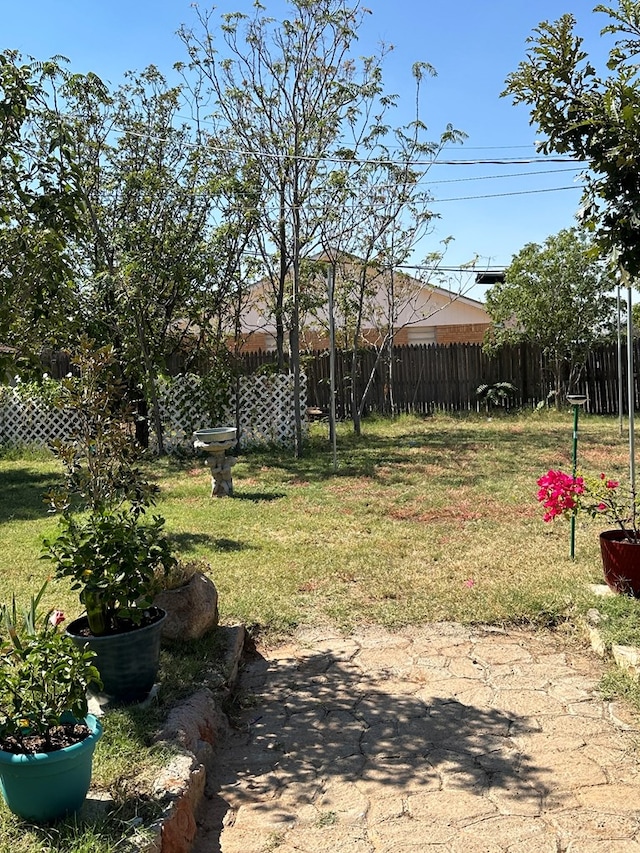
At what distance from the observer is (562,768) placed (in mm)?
2840

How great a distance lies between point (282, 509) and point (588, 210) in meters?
4.54

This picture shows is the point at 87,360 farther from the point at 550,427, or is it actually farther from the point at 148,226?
the point at 550,427

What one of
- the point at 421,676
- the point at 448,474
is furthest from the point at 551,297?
the point at 421,676

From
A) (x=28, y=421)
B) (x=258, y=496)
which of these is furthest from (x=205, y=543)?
(x=28, y=421)

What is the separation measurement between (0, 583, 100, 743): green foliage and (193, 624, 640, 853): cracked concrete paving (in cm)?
73

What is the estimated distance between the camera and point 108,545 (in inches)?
122

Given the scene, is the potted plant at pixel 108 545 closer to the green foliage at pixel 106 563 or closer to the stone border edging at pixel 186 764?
the green foliage at pixel 106 563

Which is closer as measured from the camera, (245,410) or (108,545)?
(108,545)

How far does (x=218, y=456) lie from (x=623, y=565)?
485cm

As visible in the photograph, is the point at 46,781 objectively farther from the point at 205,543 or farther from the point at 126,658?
the point at 205,543

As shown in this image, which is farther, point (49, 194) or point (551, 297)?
point (551, 297)

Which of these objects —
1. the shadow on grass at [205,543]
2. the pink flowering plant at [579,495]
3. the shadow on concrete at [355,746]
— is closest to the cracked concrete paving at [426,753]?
the shadow on concrete at [355,746]

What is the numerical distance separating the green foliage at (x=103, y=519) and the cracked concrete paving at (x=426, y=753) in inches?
31.9

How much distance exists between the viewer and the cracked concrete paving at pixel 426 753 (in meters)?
2.49
